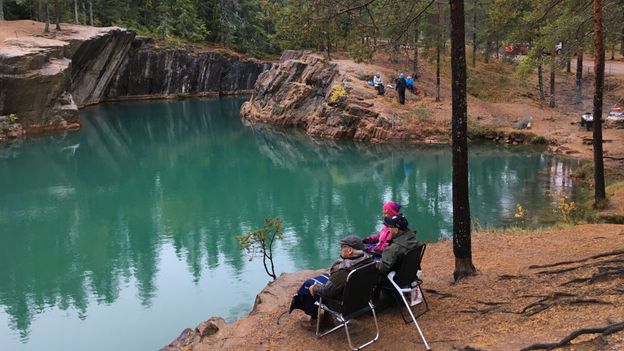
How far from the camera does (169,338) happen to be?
10.5 m

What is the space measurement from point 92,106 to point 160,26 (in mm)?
12172

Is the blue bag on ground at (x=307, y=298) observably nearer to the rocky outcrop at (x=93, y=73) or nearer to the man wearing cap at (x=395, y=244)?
the man wearing cap at (x=395, y=244)

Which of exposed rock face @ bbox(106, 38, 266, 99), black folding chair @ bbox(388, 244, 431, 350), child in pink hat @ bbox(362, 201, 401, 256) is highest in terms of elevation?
exposed rock face @ bbox(106, 38, 266, 99)

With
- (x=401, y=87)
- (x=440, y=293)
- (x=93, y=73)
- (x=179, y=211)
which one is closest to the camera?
(x=440, y=293)

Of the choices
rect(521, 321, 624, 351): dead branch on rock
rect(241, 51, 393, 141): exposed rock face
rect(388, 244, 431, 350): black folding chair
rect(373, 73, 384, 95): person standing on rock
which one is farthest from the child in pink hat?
rect(373, 73, 384, 95): person standing on rock

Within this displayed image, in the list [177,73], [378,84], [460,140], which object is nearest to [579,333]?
[460,140]

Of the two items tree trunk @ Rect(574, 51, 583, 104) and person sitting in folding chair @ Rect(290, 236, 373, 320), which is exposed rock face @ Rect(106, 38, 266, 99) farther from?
person sitting in folding chair @ Rect(290, 236, 373, 320)

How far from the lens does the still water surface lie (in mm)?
11789

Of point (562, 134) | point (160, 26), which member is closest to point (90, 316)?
point (562, 134)

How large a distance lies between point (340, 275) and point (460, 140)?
8.90ft

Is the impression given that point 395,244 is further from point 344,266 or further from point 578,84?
point 578,84

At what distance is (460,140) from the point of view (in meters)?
7.68

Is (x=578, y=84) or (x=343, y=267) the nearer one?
(x=343, y=267)

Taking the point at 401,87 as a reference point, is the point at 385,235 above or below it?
below
